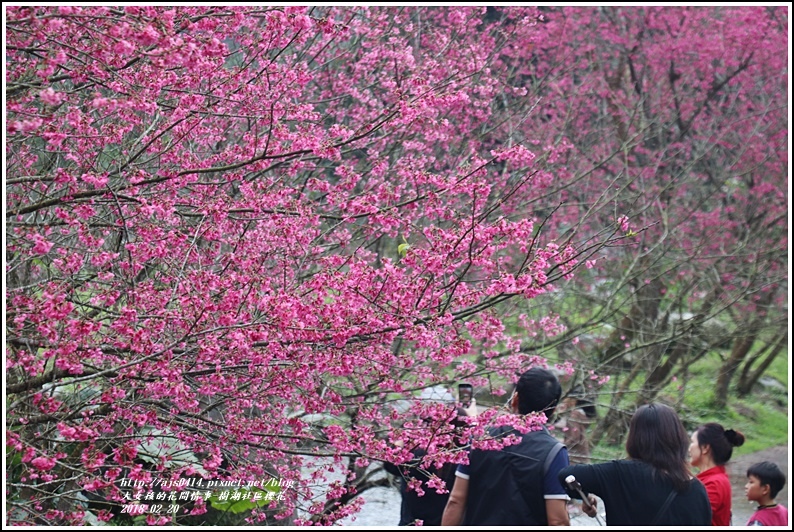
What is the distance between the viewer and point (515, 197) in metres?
7.84

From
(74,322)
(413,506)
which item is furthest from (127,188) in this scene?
(413,506)

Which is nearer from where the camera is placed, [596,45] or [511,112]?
[511,112]

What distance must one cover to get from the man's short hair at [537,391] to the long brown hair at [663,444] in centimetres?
38

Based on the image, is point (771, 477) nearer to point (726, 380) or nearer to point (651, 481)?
point (651, 481)

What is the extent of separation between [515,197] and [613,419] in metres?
2.99

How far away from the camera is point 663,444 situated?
3.32m

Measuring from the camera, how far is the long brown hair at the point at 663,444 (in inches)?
130

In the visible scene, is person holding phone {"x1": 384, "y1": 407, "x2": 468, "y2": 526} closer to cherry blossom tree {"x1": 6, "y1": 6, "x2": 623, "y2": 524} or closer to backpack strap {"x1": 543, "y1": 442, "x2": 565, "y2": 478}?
cherry blossom tree {"x1": 6, "y1": 6, "x2": 623, "y2": 524}

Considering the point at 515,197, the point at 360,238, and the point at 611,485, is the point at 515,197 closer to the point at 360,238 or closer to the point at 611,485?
the point at 360,238

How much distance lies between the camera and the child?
4285mm

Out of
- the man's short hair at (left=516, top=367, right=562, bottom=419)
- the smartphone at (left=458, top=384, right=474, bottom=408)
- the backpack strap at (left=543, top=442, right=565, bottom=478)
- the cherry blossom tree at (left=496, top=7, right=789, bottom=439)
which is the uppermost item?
the cherry blossom tree at (left=496, top=7, right=789, bottom=439)

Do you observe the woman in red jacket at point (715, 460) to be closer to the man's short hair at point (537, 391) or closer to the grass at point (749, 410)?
the man's short hair at point (537, 391)

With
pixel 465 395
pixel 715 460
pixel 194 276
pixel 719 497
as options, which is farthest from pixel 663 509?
pixel 194 276

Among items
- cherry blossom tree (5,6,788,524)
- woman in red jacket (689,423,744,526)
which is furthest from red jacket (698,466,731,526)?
cherry blossom tree (5,6,788,524)
